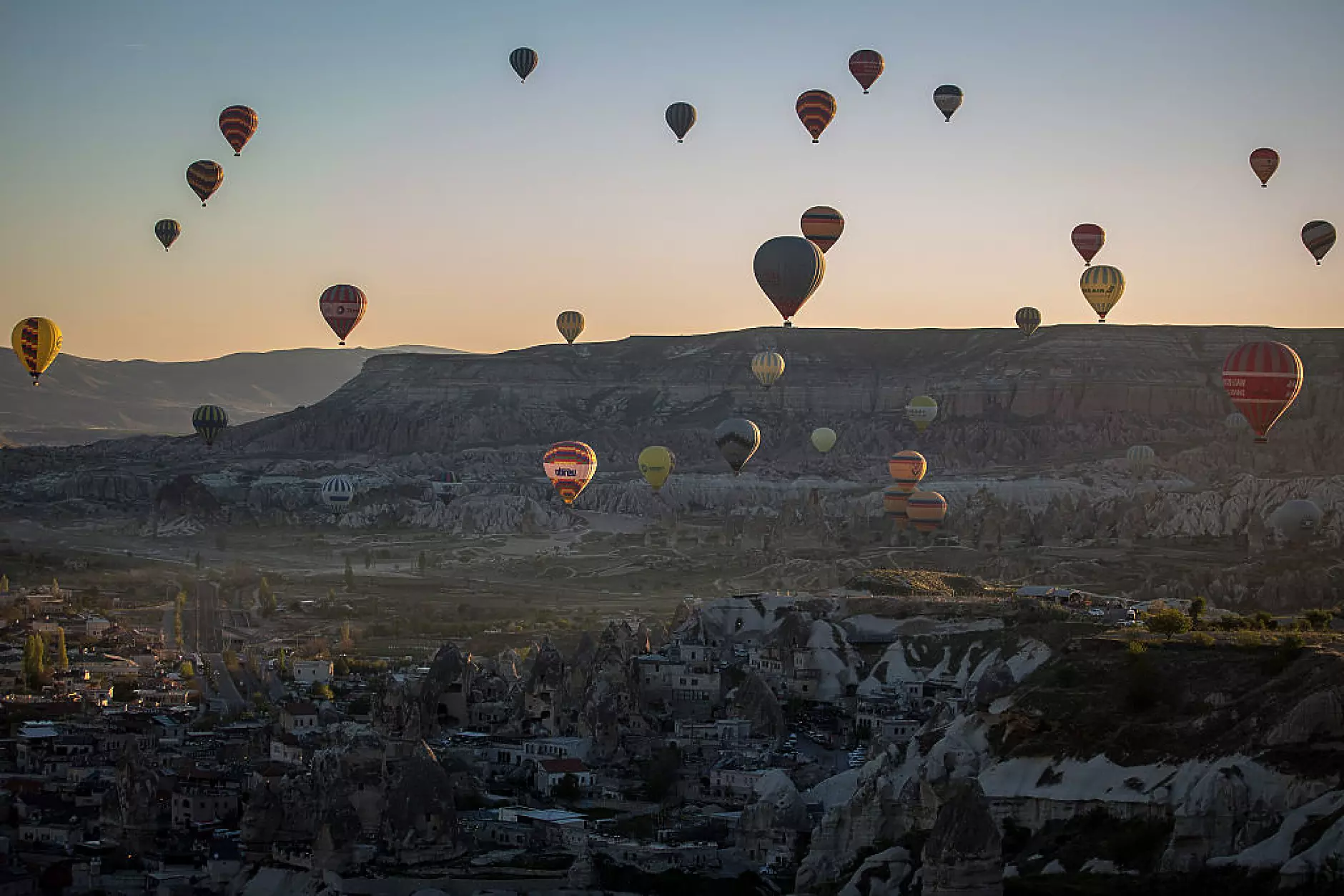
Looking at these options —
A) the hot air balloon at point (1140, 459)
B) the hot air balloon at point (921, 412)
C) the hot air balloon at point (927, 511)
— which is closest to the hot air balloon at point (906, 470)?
the hot air balloon at point (927, 511)

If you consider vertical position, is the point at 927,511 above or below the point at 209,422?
below

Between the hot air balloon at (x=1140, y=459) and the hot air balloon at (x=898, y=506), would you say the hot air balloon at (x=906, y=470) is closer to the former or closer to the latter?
the hot air balloon at (x=898, y=506)

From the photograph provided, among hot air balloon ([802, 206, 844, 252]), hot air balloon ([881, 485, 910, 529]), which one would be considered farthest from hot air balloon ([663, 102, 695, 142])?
hot air balloon ([881, 485, 910, 529])

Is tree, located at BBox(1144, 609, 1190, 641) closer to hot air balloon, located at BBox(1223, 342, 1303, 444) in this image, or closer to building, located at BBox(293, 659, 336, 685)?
hot air balloon, located at BBox(1223, 342, 1303, 444)

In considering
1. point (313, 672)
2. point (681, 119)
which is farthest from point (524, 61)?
point (313, 672)

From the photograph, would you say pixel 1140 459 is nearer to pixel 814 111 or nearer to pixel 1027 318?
pixel 1027 318
